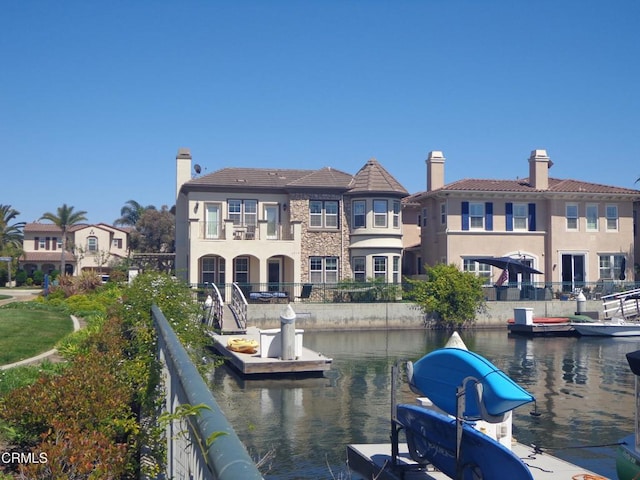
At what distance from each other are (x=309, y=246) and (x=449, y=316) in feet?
31.8

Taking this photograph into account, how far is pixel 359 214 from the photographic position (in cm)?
4209

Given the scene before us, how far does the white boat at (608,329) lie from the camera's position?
32844 millimetres

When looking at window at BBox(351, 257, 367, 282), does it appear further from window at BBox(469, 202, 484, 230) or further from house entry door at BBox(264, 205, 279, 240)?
window at BBox(469, 202, 484, 230)

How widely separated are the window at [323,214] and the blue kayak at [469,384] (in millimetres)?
32468

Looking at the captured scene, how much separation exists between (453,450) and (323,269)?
33.7 m

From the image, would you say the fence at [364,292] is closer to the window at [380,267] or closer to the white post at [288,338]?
the window at [380,267]

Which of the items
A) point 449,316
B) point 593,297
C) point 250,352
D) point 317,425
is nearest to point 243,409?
point 317,425

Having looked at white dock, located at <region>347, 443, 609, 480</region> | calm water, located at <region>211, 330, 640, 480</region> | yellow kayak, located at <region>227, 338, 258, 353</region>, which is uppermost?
yellow kayak, located at <region>227, 338, 258, 353</region>

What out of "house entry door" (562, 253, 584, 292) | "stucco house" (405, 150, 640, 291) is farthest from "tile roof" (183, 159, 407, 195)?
"house entry door" (562, 253, 584, 292)

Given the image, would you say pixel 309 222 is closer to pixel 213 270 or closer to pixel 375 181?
pixel 375 181

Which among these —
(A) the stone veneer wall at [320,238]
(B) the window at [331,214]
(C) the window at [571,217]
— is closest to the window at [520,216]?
(C) the window at [571,217]

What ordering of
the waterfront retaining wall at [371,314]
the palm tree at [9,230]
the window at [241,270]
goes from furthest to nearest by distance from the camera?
the palm tree at [9,230] < the window at [241,270] < the waterfront retaining wall at [371,314]

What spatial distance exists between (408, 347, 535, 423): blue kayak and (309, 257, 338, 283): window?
106 ft

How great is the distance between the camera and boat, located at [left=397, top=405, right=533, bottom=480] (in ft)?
24.5
